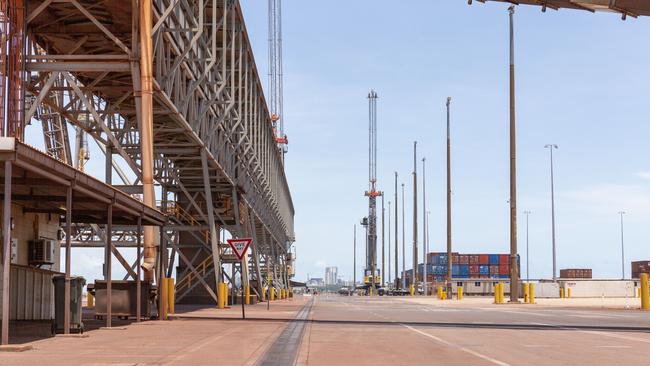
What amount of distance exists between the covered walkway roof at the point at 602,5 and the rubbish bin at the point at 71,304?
53.8 ft

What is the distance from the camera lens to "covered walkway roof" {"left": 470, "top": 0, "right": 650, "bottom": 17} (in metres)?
26.2

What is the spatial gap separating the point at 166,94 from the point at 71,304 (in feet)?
36.7

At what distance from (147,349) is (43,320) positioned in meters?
7.76

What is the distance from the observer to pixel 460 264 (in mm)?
164375

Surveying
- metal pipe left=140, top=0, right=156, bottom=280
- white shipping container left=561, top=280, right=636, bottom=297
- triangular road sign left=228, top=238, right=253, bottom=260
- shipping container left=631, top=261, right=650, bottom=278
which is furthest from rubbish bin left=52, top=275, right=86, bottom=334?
shipping container left=631, top=261, right=650, bottom=278

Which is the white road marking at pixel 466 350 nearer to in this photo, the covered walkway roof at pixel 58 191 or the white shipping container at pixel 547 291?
the covered walkway roof at pixel 58 191

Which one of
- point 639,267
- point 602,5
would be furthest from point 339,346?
point 639,267

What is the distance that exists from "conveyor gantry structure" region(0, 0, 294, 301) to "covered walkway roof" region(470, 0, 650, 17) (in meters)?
11.9

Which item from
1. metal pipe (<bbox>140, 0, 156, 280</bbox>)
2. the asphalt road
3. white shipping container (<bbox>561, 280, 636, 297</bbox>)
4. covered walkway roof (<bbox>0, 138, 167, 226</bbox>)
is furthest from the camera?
white shipping container (<bbox>561, 280, 636, 297</bbox>)

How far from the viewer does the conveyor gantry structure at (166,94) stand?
89.9 feet

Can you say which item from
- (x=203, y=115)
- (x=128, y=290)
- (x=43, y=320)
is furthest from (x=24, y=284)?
(x=203, y=115)

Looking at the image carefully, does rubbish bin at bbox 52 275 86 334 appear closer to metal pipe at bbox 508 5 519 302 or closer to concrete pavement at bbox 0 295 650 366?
concrete pavement at bbox 0 295 650 366

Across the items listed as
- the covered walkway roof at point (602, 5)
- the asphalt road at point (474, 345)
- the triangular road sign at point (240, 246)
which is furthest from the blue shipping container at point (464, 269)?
the asphalt road at point (474, 345)

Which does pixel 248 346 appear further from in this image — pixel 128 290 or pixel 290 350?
pixel 128 290
